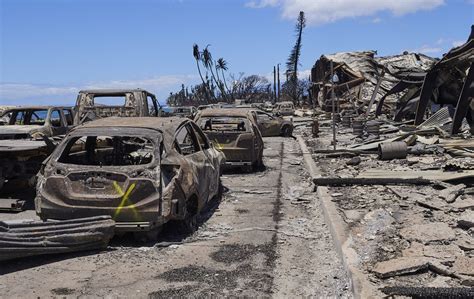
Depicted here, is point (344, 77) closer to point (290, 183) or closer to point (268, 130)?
point (268, 130)

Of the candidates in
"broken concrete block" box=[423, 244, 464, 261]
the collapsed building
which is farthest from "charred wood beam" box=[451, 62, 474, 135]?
"broken concrete block" box=[423, 244, 464, 261]

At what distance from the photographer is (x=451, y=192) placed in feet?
29.7

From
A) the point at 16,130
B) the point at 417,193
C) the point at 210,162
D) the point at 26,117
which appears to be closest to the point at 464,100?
the point at 417,193

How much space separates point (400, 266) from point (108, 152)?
5.42 metres

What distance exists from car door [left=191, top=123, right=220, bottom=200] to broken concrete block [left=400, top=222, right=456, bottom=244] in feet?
10.4

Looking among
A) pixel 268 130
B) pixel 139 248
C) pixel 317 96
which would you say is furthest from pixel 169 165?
pixel 317 96

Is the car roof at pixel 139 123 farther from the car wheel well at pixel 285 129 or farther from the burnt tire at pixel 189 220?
the car wheel well at pixel 285 129

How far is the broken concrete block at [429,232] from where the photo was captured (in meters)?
6.46

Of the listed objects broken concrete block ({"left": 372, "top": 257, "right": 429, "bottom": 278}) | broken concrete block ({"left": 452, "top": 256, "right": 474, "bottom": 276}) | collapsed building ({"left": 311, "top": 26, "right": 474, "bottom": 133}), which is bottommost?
broken concrete block ({"left": 372, "top": 257, "right": 429, "bottom": 278})

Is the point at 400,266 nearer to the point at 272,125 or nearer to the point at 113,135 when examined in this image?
the point at 113,135

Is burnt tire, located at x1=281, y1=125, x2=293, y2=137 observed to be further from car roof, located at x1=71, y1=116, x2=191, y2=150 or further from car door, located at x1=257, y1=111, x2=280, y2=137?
car roof, located at x1=71, y1=116, x2=191, y2=150

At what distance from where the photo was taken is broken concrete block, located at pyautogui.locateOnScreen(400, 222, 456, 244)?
21.2ft

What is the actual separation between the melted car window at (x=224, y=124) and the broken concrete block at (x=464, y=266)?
827cm

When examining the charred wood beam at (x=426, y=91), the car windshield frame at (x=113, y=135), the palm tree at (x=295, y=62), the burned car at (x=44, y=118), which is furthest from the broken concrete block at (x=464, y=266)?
the palm tree at (x=295, y=62)
